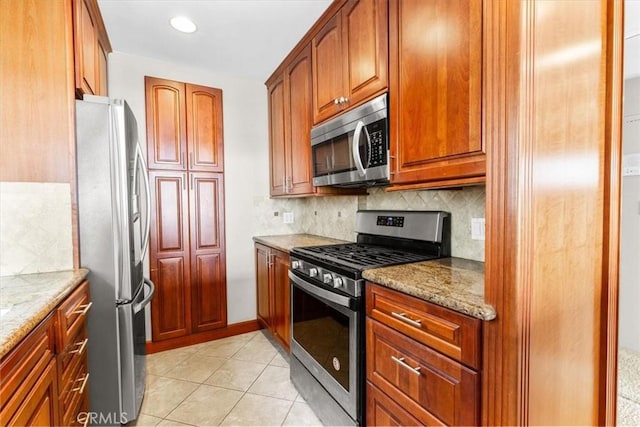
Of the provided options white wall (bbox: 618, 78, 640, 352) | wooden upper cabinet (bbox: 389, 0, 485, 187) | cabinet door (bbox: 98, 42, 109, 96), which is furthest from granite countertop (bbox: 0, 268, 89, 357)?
white wall (bbox: 618, 78, 640, 352)

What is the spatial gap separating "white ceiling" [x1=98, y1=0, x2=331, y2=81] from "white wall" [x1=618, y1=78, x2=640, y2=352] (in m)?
2.47

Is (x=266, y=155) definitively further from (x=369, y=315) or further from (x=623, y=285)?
(x=623, y=285)

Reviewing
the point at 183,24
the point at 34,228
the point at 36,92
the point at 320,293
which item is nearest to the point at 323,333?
the point at 320,293

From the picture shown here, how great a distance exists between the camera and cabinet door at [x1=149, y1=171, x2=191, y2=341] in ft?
8.46

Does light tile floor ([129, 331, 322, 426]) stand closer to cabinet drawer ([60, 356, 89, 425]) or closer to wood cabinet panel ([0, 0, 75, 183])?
cabinet drawer ([60, 356, 89, 425])

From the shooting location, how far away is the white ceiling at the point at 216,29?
1.86 meters

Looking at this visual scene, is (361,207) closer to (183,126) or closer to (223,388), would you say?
(223,388)

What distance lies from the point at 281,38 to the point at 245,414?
8.20 ft

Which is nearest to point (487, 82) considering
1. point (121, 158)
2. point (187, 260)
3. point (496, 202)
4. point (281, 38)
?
point (496, 202)

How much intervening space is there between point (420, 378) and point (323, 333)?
689mm

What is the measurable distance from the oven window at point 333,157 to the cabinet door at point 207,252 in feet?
3.63

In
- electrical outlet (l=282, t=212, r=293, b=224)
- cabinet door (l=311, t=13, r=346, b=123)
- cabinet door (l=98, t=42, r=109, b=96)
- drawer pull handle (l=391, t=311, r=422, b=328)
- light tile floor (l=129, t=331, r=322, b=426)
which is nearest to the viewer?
drawer pull handle (l=391, t=311, r=422, b=328)

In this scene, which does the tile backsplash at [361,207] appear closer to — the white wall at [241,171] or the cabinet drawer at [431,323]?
the white wall at [241,171]

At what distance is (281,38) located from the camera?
226 centimetres
